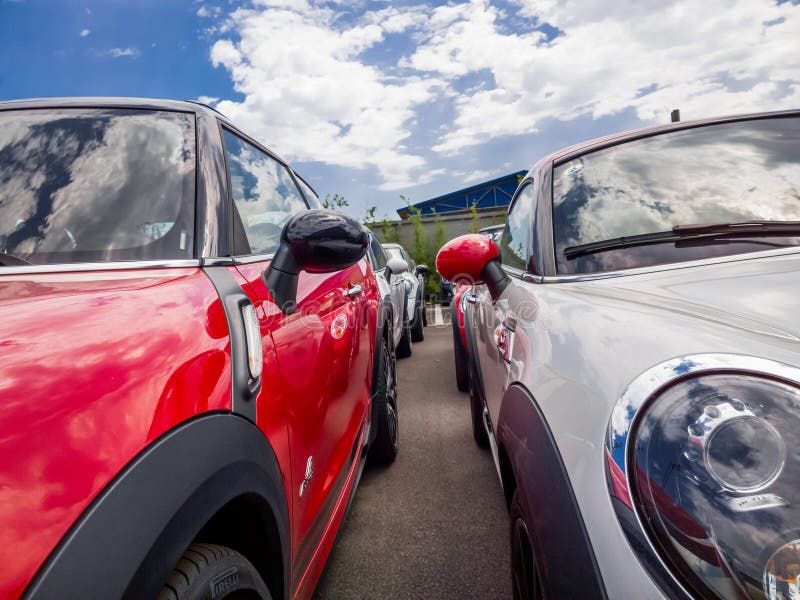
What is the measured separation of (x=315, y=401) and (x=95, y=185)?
35.1 inches

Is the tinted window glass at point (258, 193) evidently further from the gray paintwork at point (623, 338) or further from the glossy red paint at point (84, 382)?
the gray paintwork at point (623, 338)

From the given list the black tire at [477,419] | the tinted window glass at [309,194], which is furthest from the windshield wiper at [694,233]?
the tinted window glass at [309,194]

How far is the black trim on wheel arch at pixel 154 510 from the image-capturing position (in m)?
0.53

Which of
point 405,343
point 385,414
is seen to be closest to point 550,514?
point 385,414

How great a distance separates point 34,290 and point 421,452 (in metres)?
2.65

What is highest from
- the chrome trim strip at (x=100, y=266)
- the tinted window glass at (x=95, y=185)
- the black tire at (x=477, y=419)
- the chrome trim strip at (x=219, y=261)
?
the tinted window glass at (x=95, y=185)

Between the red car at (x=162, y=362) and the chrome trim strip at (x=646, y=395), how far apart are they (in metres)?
0.67

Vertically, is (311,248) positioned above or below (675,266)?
above

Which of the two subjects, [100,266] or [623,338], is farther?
[100,266]

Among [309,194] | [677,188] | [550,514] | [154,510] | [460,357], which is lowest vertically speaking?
[460,357]

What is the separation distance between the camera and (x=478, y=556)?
1.98 meters

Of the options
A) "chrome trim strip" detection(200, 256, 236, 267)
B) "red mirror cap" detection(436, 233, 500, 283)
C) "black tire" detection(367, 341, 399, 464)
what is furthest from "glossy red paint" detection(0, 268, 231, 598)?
"black tire" detection(367, 341, 399, 464)

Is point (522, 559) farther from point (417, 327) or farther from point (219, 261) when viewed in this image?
point (417, 327)

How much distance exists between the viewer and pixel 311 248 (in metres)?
1.17
